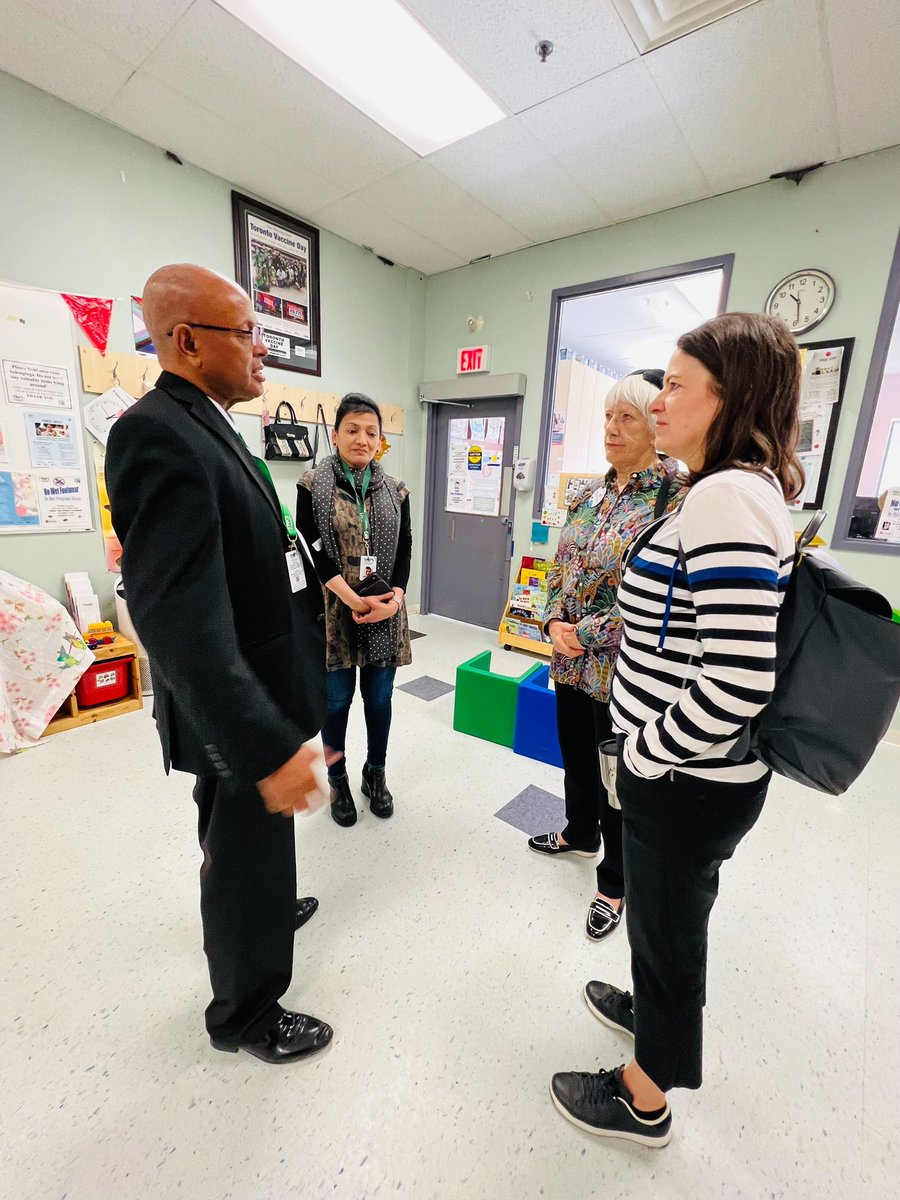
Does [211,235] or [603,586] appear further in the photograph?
[211,235]

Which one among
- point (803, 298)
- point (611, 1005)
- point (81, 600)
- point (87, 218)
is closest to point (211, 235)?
point (87, 218)

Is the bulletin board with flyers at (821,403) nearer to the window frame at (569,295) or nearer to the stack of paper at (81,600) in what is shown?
the window frame at (569,295)

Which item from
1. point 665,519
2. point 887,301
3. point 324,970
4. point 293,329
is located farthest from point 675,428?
point 293,329

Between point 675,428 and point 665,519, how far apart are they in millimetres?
142

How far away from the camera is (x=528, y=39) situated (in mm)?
1972

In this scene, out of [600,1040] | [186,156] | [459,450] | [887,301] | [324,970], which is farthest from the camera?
[459,450]

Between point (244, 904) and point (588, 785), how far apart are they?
1086 millimetres

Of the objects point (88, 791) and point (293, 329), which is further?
point (293, 329)

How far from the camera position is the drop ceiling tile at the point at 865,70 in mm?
1778

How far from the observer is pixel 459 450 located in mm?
4484

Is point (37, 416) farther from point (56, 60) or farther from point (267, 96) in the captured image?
point (267, 96)

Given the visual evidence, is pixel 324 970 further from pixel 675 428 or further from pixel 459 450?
pixel 459 450

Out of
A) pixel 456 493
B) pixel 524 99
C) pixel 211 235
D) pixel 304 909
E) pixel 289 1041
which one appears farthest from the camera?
pixel 456 493

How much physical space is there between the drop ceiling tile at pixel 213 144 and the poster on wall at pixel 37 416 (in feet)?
3.24
